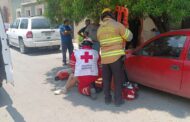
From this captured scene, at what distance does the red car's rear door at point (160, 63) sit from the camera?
4.68 m

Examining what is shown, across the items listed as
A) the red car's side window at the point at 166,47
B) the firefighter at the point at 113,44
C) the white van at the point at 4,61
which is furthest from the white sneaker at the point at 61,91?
the red car's side window at the point at 166,47

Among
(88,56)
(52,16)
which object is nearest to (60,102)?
(88,56)

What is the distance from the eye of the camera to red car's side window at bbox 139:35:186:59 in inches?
187

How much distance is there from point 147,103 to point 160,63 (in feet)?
2.80

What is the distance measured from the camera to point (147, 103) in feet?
16.8

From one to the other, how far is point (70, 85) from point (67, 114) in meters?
1.34

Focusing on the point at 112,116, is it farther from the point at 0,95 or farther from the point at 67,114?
the point at 0,95

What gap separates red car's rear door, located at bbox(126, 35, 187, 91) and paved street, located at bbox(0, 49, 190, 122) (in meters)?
0.40

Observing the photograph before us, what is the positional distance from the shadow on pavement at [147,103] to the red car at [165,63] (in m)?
0.30

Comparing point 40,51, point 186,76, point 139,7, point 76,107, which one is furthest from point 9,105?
point 40,51

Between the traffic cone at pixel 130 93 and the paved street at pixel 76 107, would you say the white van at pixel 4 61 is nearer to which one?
the paved street at pixel 76 107

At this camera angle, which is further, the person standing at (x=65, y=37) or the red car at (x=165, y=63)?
the person standing at (x=65, y=37)

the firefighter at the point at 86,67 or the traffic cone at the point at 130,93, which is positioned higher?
the firefighter at the point at 86,67

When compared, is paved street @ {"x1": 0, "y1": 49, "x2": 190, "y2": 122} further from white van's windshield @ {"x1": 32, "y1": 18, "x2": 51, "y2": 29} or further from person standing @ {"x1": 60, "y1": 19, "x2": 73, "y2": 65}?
white van's windshield @ {"x1": 32, "y1": 18, "x2": 51, "y2": 29}
